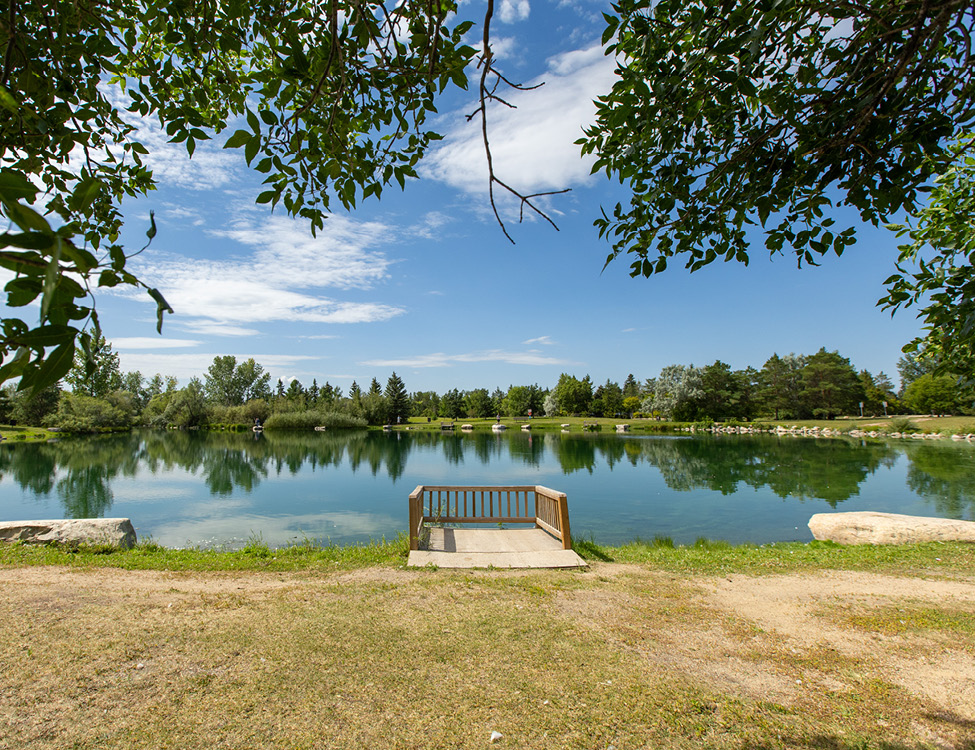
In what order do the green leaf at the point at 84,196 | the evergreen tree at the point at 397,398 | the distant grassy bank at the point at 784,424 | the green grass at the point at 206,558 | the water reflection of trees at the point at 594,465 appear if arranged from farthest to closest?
1. the evergreen tree at the point at 397,398
2. the distant grassy bank at the point at 784,424
3. the water reflection of trees at the point at 594,465
4. the green grass at the point at 206,558
5. the green leaf at the point at 84,196

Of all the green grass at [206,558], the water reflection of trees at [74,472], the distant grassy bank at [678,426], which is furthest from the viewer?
the distant grassy bank at [678,426]

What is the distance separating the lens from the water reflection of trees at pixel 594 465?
17.6m

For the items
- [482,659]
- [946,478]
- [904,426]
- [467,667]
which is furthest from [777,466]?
[904,426]

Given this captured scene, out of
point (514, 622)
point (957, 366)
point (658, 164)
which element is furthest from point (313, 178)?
point (957, 366)

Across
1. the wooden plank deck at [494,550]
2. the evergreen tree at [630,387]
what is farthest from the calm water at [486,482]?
the evergreen tree at [630,387]

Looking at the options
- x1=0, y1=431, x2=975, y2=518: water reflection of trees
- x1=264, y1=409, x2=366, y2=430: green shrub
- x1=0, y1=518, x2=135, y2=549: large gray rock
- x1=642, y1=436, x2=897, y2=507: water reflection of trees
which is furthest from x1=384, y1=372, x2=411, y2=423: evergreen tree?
x1=0, y1=518, x2=135, y2=549: large gray rock

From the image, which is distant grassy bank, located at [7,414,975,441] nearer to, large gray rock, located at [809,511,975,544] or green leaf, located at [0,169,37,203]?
large gray rock, located at [809,511,975,544]

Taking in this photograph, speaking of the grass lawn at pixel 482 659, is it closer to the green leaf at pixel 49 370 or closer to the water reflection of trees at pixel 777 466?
the green leaf at pixel 49 370

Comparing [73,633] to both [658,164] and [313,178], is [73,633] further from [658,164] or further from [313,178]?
[658,164]

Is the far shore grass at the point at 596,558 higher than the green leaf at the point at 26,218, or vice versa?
the green leaf at the point at 26,218

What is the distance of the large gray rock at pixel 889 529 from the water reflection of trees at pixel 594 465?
6592 millimetres

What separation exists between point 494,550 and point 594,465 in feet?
65.8

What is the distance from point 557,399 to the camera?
3465 inches

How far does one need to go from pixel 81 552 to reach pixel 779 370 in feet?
235
